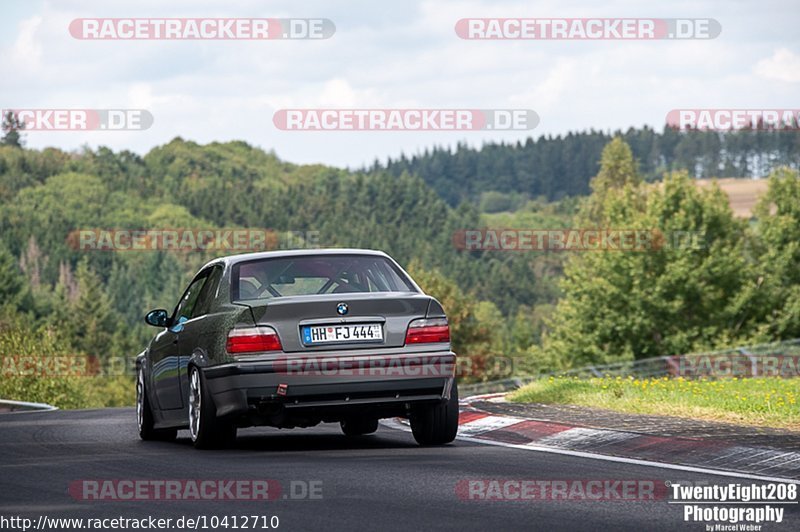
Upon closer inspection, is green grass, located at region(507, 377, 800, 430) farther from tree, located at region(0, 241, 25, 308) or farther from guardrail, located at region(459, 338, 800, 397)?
tree, located at region(0, 241, 25, 308)

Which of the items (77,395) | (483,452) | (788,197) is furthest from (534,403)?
(77,395)

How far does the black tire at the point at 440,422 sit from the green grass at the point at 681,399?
267 centimetres

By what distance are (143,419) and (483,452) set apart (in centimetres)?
400

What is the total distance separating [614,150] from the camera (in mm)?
126875

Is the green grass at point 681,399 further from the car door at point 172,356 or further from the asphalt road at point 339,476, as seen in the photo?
the car door at point 172,356

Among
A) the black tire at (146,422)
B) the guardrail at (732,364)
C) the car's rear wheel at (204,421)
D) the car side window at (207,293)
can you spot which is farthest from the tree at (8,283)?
the car's rear wheel at (204,421)

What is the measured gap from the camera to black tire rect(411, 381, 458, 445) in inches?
449

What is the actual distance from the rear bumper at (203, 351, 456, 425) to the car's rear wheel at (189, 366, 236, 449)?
0.80 ft

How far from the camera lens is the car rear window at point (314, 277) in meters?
11.4

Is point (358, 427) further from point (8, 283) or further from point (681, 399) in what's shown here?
point (8, 283)

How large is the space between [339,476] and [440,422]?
240 centimetres

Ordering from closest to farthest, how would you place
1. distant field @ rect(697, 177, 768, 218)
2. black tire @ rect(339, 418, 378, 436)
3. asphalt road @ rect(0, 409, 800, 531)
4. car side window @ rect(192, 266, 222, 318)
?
asphalt road @ rect(0, 409, 800, 531)
car side window @ rect(192, 266, 222, 318)
black tire @ rect(339, 418, 378, 436)
distant field @ rect(697, 177, 768, 218)

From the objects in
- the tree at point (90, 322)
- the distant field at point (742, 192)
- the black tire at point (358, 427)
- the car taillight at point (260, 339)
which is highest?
the distant field at point (742, 192)

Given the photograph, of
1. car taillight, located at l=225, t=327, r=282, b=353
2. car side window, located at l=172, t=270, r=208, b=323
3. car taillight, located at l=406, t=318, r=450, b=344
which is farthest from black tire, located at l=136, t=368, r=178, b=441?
car taillight, located at l=406, t=318, r=450, b=344
